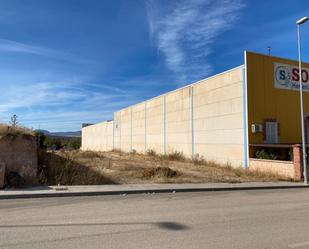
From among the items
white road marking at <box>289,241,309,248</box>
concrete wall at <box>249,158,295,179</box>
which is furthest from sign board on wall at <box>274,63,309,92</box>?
white road marking at <box>289,241,309,248</box>

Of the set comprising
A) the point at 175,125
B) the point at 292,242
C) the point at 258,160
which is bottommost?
the point at 292,242

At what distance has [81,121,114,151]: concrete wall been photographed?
60000mm

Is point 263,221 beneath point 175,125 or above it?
beneath

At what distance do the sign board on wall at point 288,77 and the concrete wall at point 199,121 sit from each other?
9.87 feet

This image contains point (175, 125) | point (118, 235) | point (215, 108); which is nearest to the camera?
point (118, 235)

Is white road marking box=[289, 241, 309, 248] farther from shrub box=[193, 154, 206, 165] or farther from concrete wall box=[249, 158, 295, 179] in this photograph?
shrub box=[193, 154, 206, 165]

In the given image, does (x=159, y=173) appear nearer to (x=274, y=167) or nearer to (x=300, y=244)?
(x=274, y=167)

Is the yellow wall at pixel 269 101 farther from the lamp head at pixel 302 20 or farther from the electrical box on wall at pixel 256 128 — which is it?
the lamp head at pixel 302 20

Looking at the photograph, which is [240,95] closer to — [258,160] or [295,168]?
[258,160]

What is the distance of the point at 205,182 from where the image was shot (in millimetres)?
16594

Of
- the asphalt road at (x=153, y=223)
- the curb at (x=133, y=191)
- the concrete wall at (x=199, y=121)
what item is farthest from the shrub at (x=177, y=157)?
the asphalt road at (x=153, y=223)

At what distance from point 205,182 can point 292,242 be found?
33.5ft

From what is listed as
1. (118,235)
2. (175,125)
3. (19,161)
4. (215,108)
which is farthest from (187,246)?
(175,125)

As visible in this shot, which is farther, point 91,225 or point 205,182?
point 205,182
